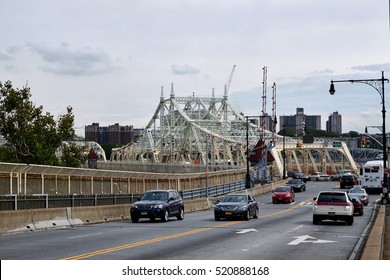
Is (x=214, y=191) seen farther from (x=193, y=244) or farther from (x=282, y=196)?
(x=193, y=244)

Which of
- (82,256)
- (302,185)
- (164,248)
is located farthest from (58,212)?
(302,185)

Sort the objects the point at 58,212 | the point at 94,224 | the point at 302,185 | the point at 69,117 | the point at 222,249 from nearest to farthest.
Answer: the point at 222,249, the point at 58,212, the point at 94,224, the point at 69,117, the point at 302,185

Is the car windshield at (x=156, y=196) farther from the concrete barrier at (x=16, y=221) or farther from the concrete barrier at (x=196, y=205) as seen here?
the concrete barrier at (x=196, y=205)

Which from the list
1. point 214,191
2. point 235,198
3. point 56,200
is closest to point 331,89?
point 235,198

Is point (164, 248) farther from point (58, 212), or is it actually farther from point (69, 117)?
point (69, 117)

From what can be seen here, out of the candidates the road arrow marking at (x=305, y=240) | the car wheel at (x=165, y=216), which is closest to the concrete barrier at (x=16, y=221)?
the car wheel at (x=165, y=216)

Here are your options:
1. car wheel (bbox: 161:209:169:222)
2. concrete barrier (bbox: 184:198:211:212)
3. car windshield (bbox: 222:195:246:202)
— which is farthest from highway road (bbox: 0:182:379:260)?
concrete barrier (bbox: 184:198:211:212)

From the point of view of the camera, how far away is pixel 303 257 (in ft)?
63.2

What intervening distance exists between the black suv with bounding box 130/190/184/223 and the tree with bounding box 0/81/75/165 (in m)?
35.2

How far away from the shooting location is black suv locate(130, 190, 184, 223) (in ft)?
121

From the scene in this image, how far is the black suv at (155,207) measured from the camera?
1447 inches

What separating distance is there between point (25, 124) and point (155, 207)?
4012cm

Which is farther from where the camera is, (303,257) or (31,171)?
(31,171)

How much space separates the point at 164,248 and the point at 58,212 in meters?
13.3
